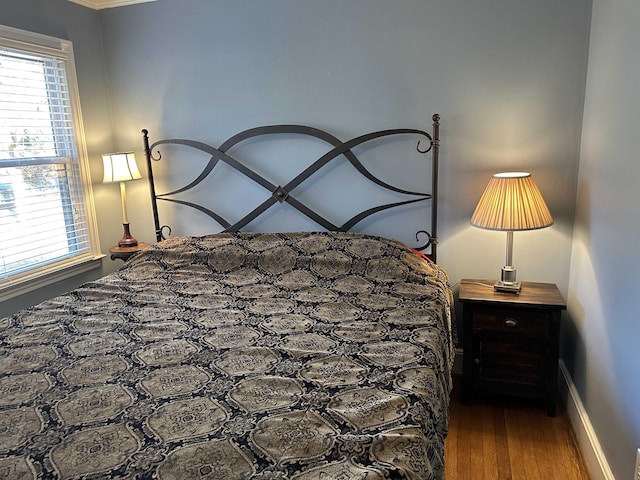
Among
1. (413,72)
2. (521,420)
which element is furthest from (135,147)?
(521,420)

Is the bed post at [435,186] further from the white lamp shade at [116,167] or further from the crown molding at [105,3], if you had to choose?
the crown molding at [105,3]

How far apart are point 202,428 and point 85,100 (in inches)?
101

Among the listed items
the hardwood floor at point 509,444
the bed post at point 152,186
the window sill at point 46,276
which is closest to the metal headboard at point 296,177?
the bed post at point 152,186

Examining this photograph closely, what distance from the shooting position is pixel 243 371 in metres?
1.53

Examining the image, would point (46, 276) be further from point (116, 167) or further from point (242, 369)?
point (242, 369)

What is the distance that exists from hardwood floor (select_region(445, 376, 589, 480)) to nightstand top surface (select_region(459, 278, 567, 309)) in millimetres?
586

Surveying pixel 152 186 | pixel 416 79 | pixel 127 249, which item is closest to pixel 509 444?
pixel 416 79

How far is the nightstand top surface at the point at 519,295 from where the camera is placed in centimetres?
230

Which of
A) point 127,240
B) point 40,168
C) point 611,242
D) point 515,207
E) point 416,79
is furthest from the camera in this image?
point 127,240

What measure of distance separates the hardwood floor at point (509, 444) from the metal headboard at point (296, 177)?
87 centimetres

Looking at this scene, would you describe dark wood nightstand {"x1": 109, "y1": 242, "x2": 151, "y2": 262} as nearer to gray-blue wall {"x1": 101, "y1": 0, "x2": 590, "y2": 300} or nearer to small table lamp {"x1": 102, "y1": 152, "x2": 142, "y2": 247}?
small table lamp {"x1": 102, "y1": 152, "x2": 142, "y2": 247}

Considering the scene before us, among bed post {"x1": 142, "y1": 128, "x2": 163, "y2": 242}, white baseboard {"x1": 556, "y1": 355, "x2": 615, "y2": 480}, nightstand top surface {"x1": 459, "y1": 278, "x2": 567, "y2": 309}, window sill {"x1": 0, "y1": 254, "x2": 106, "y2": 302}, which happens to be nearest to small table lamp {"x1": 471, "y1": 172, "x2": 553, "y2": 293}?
nightstand top surface {"x1": 459, "y1": 278, "x2": 567, "y2": 309}

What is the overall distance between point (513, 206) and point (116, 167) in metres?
2.31

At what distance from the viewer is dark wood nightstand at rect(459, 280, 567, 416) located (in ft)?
7.58
